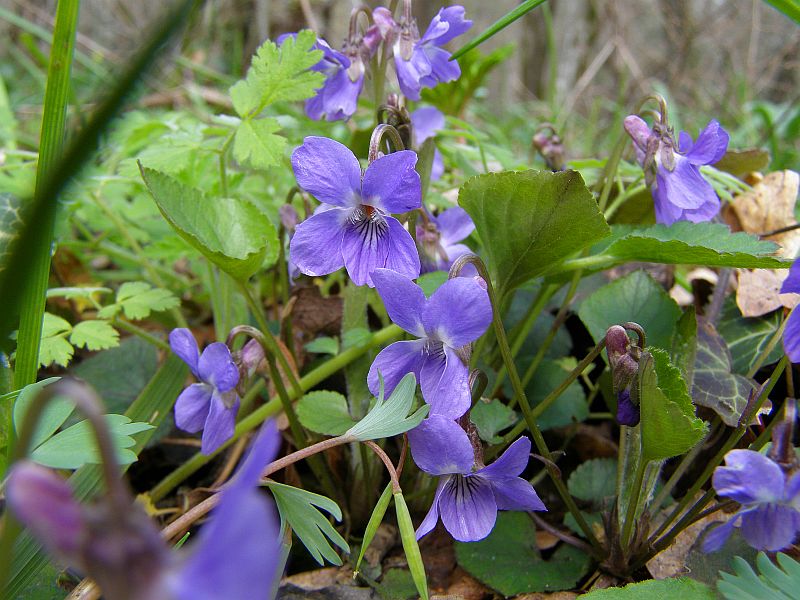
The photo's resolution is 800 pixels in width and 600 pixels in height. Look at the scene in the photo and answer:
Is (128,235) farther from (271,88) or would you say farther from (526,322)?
(526,322)

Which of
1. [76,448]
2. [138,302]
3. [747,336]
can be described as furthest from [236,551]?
[747,336]

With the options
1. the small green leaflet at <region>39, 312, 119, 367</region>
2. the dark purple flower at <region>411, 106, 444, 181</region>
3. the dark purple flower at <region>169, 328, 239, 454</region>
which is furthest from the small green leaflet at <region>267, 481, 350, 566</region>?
the dark purple flower at <region>411, 106, 444, 181</region>

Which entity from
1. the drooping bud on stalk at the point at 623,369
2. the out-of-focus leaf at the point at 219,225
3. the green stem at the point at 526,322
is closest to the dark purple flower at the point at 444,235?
the green stem at the point at 526,322

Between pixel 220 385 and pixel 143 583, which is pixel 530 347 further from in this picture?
pixel 143 583

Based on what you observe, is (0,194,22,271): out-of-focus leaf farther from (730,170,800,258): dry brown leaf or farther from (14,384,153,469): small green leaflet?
(730,170,800,258): dry brown leaf

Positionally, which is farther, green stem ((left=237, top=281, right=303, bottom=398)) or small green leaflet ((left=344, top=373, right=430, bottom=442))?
green stem ((left=237, top=281, right=303, bottom=398))

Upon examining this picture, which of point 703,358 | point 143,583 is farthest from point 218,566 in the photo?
point 703,358
